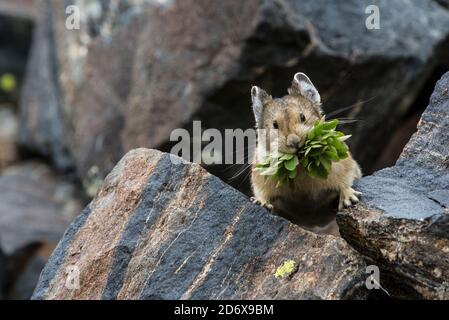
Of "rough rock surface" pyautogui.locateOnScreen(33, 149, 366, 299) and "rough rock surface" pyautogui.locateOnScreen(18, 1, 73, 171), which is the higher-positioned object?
"rough rock surface" pyautogui.locateOnScreen(33, 149, 366, 299)

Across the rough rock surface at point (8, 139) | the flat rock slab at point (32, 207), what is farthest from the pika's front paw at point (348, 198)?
the rough rock surface at point (8, 139)

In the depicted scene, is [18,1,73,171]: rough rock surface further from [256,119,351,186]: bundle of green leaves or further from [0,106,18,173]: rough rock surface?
[256,119,351,186]: bundle of green leaves

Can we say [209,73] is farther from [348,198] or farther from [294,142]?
[348,198]

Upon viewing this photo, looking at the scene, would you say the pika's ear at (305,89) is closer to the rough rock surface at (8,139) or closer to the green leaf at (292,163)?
the green leaf at (292,163)

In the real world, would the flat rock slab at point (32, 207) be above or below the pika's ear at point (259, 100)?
below

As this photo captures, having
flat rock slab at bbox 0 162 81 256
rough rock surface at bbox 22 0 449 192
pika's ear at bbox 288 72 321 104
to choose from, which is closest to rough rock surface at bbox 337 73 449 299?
pika's ear at bbox 288 72 321 104

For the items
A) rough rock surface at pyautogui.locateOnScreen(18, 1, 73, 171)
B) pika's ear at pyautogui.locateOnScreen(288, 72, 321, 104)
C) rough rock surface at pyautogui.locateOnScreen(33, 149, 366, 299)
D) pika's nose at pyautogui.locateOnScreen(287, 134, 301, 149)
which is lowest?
rough rock surface at pyautogui.locateOnScreen(18, 1, 73, 171)

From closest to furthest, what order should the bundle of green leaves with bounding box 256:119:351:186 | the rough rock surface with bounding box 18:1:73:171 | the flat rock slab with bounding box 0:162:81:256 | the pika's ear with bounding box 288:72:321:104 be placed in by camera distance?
the bundle of green leaves with bounding box 256:119:351:186
the pika's ear with bounding box 288:72:321:104
the flat rock slab with bounding box 0:162:81:256
the rough rock surface with bounding box 18:1:73:171
